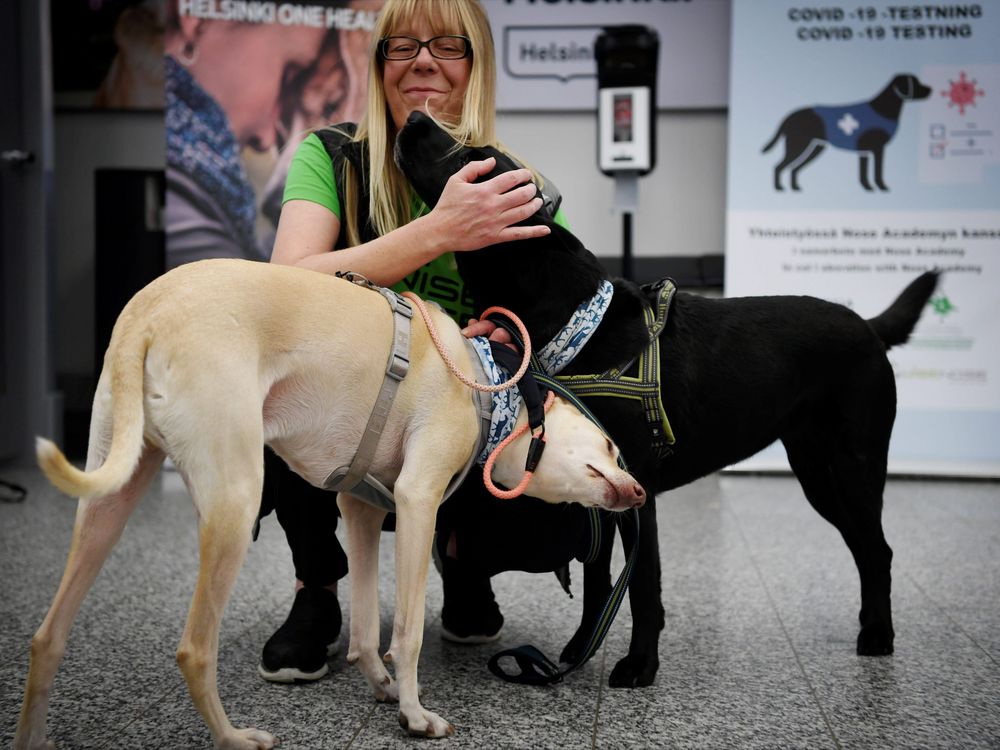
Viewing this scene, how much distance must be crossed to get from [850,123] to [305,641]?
3303 mm

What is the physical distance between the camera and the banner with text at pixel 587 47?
14.3 feet

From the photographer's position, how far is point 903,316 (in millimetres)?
1764

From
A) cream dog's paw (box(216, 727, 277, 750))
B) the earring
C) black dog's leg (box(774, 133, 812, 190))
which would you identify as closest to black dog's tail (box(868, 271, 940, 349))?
cream dog's paw (box(216, 727, 277, 750))

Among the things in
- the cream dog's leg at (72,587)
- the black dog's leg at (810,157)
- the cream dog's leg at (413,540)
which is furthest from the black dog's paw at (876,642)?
the black dog's leg at (810,157)

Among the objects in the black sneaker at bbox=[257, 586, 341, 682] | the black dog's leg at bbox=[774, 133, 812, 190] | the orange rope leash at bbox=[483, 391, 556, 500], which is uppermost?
the black dog's leg at bbox=[774, 133, 812, 190]

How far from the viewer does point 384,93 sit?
1752mm

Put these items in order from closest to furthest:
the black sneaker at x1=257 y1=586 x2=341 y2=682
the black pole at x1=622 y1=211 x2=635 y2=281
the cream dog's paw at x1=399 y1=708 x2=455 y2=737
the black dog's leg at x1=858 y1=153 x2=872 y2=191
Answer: the cream dog's paw at x1=399 y1=708 x2=455 y2=737 < the black sneaker at x1=257 y1=586 x2=341 y2=682 < the black dog's leg at x1=858 y1=153 x2=872 y2=191 < the black pole at x1=622 y1=211 x2=635 y2=281

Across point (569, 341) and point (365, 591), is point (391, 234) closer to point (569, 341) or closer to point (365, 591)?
point (569, 341)

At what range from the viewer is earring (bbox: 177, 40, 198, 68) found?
3.79 m

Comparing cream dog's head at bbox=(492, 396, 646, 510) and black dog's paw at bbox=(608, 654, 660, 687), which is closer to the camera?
cream dog's head at bbox=(492, 396, 646, 510)

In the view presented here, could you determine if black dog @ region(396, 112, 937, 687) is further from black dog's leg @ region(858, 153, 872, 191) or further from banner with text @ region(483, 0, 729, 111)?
banner with text @ region(483, 0, 729, 111)

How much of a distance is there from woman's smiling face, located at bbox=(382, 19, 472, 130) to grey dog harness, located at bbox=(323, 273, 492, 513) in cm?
52

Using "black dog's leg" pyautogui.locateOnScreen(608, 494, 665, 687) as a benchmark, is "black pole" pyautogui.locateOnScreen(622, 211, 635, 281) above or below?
above

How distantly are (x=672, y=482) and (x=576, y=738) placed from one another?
18.6 inches
